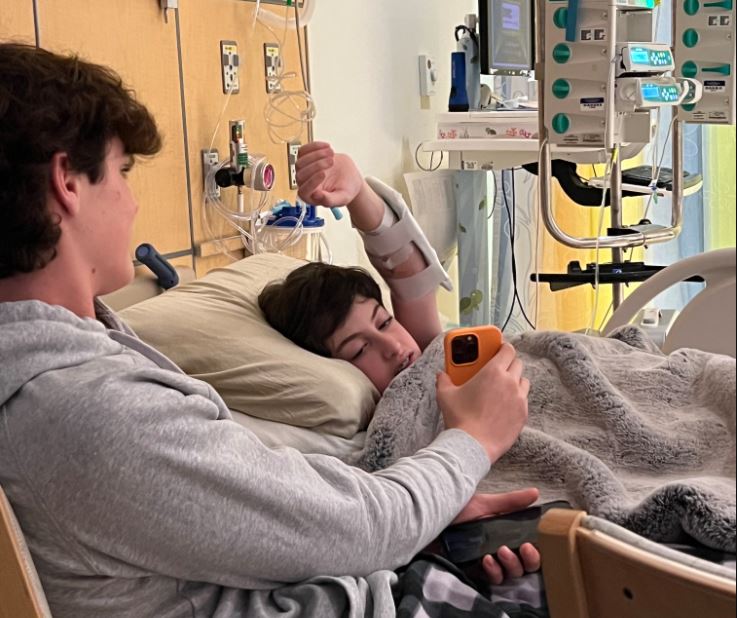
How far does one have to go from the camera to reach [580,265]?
8.54 ft

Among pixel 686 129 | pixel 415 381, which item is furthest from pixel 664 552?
pixel 686 129

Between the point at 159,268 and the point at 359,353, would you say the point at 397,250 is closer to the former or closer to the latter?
the point at 359,353

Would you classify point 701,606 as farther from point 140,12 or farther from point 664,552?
point 140,12

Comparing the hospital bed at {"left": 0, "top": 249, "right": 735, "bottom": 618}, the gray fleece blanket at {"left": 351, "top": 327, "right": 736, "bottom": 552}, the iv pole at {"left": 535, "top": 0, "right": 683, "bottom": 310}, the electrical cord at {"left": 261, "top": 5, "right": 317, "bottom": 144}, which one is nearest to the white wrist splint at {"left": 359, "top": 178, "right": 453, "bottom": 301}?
the hospital bed at {"left": 0, "top": 249, "right": 735, "bottom": 618}

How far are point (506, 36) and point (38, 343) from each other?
7.99ft

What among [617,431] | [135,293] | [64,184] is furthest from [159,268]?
[617,431]

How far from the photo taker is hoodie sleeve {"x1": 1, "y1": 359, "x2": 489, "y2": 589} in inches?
36.4

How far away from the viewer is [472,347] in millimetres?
1076

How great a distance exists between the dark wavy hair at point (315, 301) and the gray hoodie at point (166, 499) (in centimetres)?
47

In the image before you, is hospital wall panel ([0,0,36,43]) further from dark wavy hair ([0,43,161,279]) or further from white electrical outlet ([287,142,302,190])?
white electrical outlet ([287,142,302,190])

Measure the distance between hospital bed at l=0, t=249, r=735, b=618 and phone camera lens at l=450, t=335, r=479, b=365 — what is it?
5.4 inches

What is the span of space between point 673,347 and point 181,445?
453 mm

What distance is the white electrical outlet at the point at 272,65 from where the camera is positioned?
8.77ft

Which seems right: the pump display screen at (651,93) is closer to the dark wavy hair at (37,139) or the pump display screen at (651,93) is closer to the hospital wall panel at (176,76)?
the hospital wall panel at (176,76)
